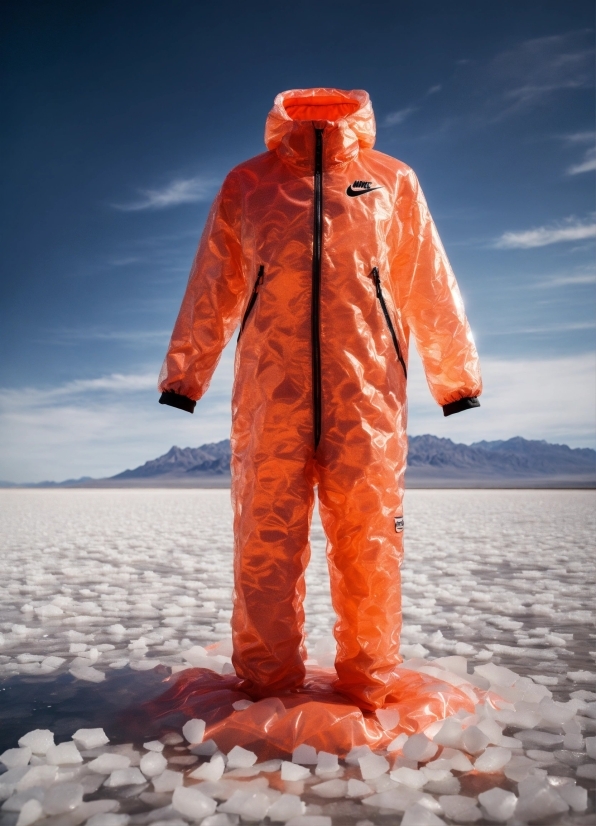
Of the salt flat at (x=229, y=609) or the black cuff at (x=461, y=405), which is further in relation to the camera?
the salt flat at (x=229, y=609)

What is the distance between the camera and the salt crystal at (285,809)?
1.30 meters

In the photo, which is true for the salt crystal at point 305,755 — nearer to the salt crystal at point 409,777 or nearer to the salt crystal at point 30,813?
the salt crystal at point 409,777

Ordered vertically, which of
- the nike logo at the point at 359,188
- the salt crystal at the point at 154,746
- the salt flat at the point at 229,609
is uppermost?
the nike logo at the point at 359,188

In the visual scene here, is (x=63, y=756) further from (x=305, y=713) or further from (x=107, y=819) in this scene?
(x=305, y=713)

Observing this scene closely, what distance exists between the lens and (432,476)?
358ft

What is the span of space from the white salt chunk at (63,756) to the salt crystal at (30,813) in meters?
0.21

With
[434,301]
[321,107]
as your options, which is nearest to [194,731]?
[434,301]

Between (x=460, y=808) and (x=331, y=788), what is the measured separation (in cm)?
29

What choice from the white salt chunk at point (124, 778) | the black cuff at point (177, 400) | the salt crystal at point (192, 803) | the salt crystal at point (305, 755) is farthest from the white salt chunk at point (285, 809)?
the black cuff at point (177, 400)

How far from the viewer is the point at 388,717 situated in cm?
176

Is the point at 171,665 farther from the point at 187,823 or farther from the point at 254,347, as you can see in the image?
the point at 254,347

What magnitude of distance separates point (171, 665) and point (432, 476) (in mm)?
109776

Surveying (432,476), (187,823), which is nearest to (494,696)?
(187,823)

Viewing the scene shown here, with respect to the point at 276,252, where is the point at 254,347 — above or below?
below
